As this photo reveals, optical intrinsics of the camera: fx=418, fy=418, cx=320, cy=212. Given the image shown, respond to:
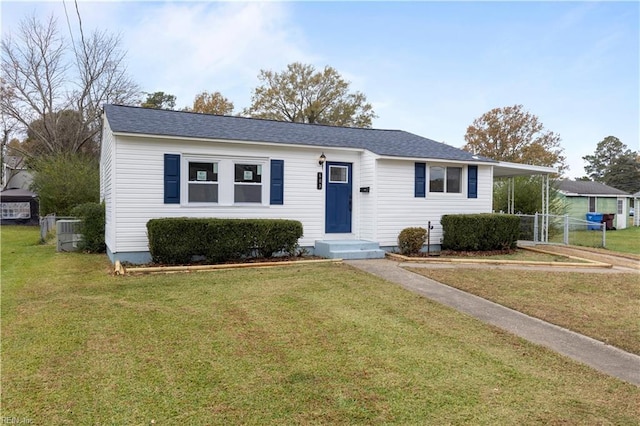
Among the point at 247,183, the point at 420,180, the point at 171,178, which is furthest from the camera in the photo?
the point at 420,180

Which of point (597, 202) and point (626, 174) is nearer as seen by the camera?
point (597, 202)

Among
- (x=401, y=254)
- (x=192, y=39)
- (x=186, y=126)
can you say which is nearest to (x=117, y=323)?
(x=186, y=126)

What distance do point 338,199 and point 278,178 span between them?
1843mm

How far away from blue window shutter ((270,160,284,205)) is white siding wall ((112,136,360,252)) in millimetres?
119

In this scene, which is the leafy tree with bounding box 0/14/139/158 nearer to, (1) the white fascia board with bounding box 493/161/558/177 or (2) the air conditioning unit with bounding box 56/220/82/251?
(2) the air conditioning unit with bounding box 56/220/82/251

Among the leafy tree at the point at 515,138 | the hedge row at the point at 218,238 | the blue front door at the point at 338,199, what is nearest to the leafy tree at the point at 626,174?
the leafy tree at the point at 515,138

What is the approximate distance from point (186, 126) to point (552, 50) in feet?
40.8

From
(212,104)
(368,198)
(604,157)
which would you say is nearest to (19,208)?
(212,104)

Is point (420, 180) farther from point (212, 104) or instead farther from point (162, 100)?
point (162, 100)

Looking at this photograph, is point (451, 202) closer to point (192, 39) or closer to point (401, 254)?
point (401, 254)

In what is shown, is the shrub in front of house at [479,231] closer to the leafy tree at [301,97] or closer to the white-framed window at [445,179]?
the white-framed window at [445,179]

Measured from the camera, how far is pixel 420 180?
11516 millimetres

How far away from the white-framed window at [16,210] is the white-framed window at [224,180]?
2659 cm

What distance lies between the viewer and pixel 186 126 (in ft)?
33.8
